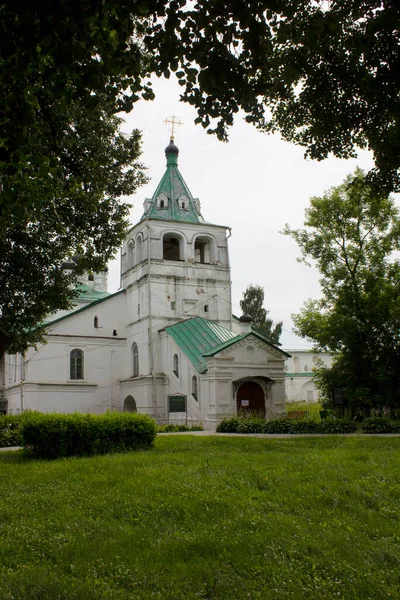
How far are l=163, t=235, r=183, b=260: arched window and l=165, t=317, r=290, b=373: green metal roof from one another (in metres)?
6.25

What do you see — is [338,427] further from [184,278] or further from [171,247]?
[171,247]

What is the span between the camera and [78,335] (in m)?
34.1

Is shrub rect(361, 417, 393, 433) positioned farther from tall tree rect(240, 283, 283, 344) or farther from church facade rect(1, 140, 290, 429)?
tall tree rect(240, 283, 283, 344)

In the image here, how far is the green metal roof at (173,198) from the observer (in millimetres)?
34750

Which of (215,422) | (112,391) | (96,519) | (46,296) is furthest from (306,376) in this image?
(96,519)

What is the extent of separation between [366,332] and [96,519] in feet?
64.6

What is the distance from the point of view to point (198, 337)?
2977cm

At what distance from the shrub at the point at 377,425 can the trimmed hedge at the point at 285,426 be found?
46cm

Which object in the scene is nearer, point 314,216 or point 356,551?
point 356,551

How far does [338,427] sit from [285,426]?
77.3 inches

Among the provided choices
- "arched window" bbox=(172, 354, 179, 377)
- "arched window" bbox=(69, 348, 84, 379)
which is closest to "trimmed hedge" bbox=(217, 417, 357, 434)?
"arched window" bbox=(172, 354, 179, 377)

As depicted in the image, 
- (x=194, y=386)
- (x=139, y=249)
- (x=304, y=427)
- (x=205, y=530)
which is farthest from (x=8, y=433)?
(x=139, y=249)

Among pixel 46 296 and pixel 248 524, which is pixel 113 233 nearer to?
pixel 46 296

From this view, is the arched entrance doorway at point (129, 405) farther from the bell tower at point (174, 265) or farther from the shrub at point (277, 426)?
the shrub at point (277, 426)
